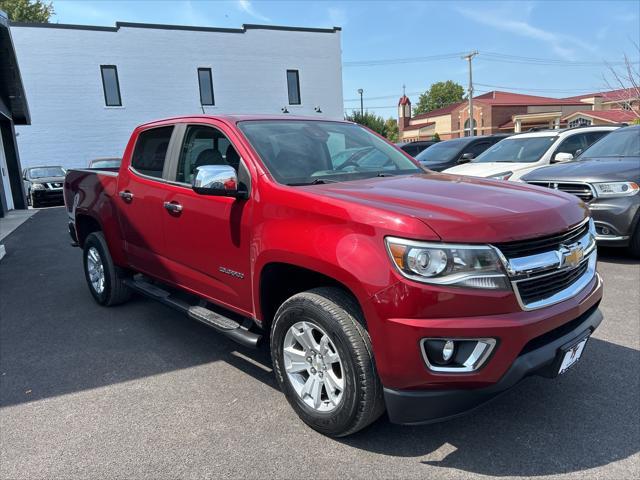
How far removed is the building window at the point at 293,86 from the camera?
29.4 meters

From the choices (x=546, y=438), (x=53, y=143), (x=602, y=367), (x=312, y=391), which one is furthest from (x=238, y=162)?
(x=53, y=143)

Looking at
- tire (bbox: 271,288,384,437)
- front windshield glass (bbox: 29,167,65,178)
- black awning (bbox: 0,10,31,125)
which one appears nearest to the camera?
tire (bbox: 271,288,384,437)

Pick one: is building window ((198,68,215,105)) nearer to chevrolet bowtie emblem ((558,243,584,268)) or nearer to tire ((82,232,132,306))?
tire ((82,232,132,306))

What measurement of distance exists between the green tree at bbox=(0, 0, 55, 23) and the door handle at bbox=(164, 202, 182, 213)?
1677 inches

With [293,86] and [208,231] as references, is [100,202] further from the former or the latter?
[293,86]

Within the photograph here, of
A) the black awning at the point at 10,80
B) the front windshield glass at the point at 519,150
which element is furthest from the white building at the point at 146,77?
the front windshield glass at the point at 519,150

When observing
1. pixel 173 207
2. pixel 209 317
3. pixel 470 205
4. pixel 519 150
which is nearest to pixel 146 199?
pixel 173 207

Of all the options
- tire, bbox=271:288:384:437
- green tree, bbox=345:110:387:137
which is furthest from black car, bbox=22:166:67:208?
green tree, bbox=345:110:387:137

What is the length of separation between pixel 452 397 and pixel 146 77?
27.3 metres

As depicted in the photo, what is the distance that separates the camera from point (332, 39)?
2973 cm

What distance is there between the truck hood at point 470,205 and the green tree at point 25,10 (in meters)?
44.1

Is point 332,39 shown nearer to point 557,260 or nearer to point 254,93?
point 254,93

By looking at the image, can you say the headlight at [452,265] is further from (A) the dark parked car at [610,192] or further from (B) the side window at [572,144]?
(B) the side window at [572,144]

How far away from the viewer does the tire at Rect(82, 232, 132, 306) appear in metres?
5.12
